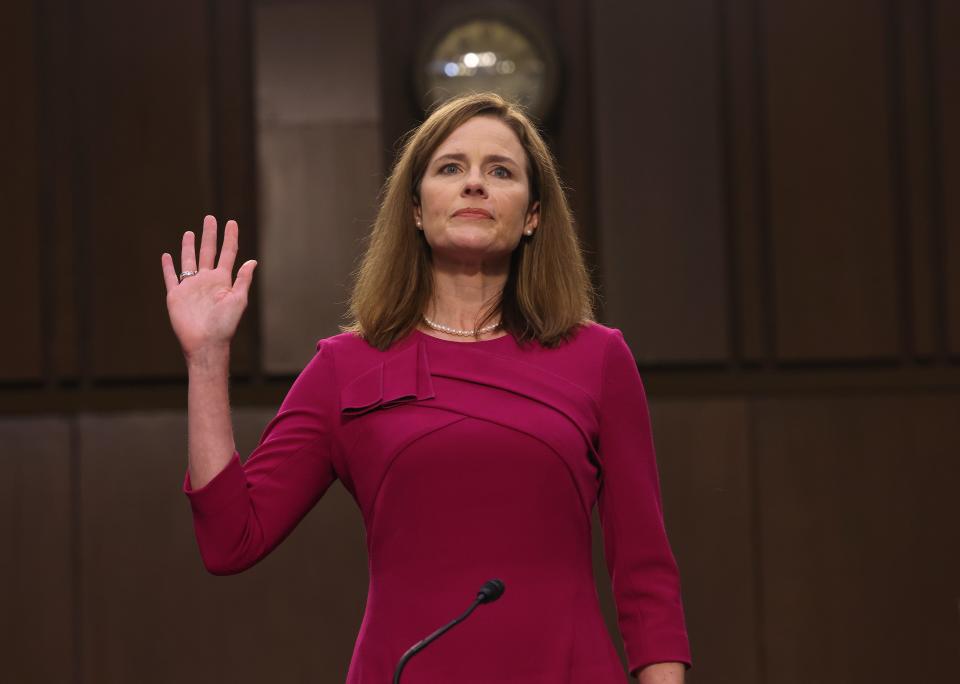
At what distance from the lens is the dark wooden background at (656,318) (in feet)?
10.3

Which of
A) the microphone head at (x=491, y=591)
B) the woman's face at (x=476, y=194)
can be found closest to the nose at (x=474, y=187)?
the woman's face at (x=476, y=194)

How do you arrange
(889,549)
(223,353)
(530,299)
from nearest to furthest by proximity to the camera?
(223,353), (530,299), (889,549)

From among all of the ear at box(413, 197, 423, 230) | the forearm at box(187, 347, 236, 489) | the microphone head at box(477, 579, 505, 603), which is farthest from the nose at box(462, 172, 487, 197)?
the microphone head at box(477, 579, 505, 603)

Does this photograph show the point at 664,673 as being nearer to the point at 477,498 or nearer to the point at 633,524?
the point at 633,524

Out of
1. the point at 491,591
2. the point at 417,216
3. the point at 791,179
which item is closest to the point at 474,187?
the point at 417,216

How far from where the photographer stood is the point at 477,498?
1.32m

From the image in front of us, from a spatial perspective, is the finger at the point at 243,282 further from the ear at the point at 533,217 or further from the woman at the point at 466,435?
the ear at the point at 533,217

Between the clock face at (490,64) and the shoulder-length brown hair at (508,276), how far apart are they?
1646 mm

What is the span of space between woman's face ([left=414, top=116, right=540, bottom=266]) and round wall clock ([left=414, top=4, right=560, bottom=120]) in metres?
1.69

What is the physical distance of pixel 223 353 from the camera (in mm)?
1350

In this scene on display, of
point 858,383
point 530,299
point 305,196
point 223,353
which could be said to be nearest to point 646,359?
point 858,383

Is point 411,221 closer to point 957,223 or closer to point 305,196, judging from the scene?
point 305,196

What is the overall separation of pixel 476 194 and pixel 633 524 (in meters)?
0.44

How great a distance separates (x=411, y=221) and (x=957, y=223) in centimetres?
214
